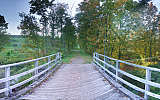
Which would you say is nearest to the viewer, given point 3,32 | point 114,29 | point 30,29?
point 114,29

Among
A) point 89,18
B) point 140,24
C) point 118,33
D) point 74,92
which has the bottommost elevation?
point 74,92

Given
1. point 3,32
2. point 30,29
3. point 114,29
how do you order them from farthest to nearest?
point 3,32
point 30,29
point 114,29

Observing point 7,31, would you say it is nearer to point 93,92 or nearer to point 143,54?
point 93,92

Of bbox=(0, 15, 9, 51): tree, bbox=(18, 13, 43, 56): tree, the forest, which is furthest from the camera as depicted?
bbox=(0, 15, 9, 51): tree

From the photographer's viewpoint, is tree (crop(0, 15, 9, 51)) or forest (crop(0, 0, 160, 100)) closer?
forest (crop(0, 0, 160, 100))

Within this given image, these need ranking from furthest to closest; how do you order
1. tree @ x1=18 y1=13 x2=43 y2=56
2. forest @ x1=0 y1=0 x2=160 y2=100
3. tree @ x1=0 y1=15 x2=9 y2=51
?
tree @ x1=0 y1=15 x2=9 y2=51 < tree @ x1=18 y1=13 x2=43 y2=56 < forest @ x1=0 y1=0 x2=160 y2=100

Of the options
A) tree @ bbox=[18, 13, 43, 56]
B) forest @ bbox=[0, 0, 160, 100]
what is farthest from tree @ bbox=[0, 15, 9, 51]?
tree @ bbox=[18, 13, 43, 56]

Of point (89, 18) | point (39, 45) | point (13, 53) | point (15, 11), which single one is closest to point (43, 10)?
point (15, 11)

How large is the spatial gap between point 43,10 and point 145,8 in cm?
1392

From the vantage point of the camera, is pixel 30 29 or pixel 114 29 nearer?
pixel 114 29

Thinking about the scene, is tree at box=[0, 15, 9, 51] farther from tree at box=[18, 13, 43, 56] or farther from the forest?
tree at box=[18, 13, 43, 56]

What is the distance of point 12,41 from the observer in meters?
19.8

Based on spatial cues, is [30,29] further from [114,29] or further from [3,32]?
[114,29]

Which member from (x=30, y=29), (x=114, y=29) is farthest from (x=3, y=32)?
(x=114, y=29)
